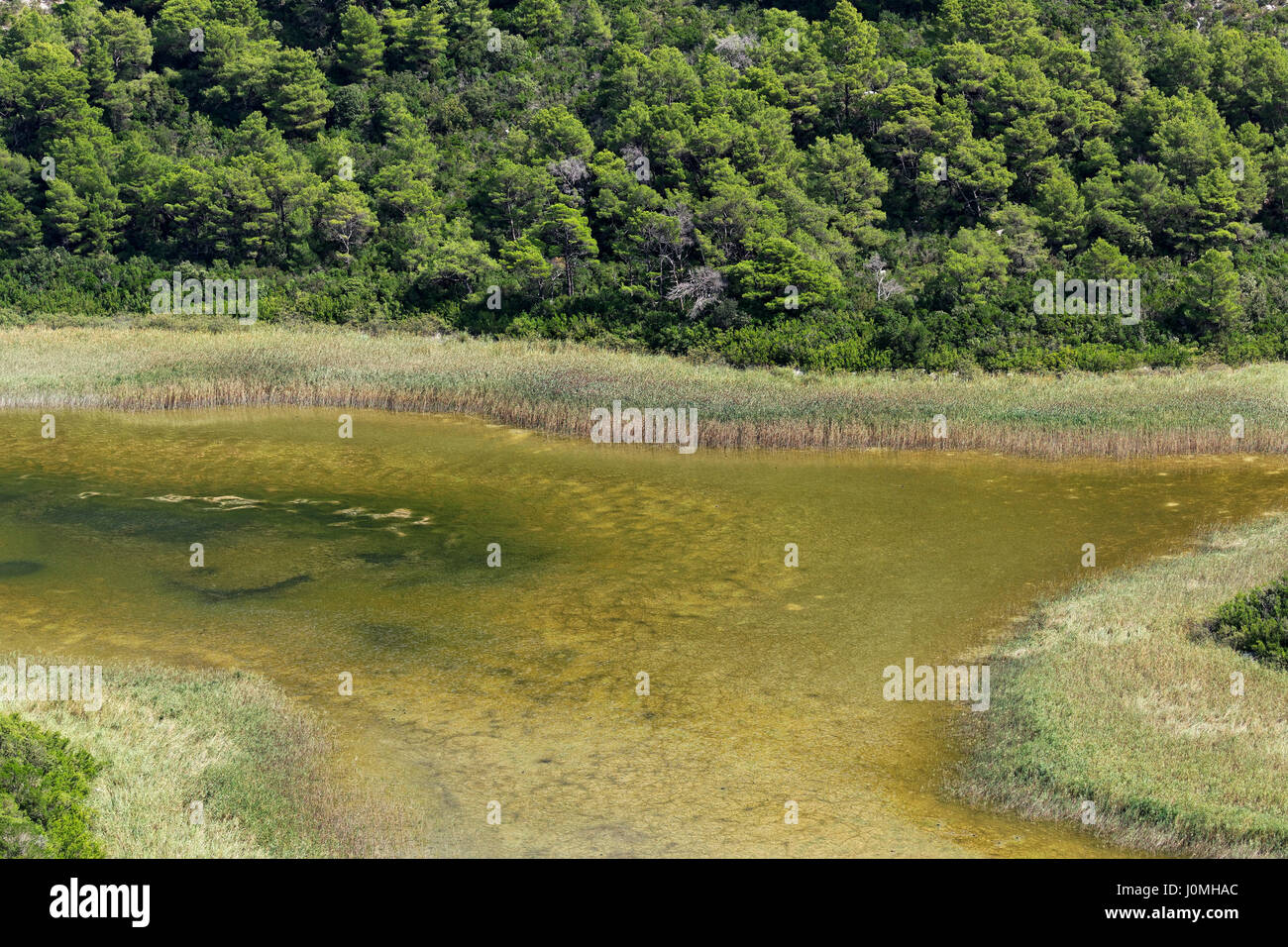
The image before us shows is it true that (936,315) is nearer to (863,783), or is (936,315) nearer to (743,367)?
(743,367)

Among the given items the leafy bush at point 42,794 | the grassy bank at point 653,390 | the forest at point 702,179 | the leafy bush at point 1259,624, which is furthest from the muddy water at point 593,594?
the forest at point 702,179

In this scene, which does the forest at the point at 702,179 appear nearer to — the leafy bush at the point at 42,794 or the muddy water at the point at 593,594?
the muddy water at the point at 593,594

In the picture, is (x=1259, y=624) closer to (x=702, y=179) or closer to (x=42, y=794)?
(x=42, y=794)

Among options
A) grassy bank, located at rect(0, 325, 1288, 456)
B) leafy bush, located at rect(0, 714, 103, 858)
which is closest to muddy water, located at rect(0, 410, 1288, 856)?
grassy bank, located at rect(0, 325, 1288, 456)

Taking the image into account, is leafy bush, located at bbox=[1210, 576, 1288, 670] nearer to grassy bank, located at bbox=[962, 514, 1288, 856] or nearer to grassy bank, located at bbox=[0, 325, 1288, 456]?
grassy bank, located at bbox=[962, 514, 1288, 856]

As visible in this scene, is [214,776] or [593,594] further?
[593,594]

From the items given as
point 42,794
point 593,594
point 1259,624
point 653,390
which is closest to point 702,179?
point 653,390
